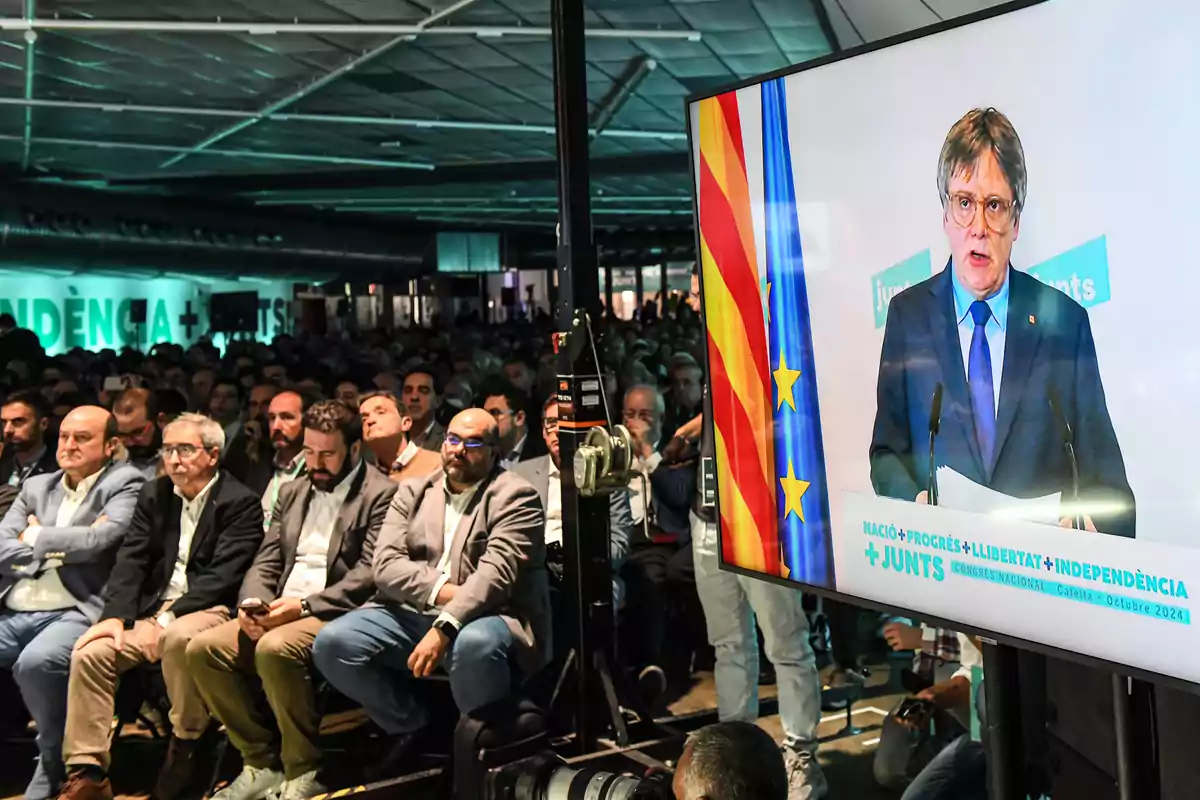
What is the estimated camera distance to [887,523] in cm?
156

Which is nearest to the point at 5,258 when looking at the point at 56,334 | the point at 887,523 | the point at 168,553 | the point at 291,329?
the point at 56,334

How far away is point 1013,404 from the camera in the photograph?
1.38m

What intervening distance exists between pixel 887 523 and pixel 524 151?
9.59 meters

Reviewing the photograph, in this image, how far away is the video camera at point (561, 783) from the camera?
2297 mm

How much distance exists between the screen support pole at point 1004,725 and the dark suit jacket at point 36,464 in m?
3.74

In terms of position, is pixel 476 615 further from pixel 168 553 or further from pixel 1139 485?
pixel 1139 485

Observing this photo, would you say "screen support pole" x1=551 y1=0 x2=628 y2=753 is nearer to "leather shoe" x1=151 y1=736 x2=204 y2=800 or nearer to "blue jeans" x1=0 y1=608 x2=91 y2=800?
"leather shoe" x1=151 y1=736 x2=204 y2=800

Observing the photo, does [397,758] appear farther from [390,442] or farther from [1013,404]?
[1013,404]

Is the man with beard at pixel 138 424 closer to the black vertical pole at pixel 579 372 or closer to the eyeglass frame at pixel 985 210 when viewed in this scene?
the black vertical pole at pixel 579 372

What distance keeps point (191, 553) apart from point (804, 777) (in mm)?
2038

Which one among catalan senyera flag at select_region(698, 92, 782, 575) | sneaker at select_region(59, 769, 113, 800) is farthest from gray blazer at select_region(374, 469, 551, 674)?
catalan senyera flag at select_region(698, 92, 782, 575)

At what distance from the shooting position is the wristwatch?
3.10 metres

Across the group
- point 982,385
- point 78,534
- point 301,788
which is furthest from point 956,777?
point 78,534

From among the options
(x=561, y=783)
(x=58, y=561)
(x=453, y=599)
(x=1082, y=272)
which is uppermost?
(x=1082, y=272)
